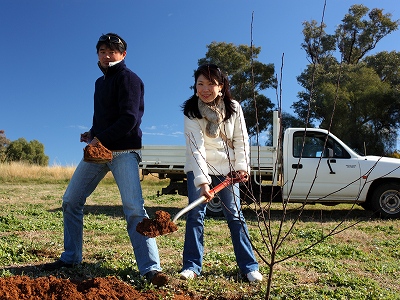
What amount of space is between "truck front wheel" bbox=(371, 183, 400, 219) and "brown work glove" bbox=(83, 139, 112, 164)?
7.72 m

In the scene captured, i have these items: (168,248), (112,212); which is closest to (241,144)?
(168,248)

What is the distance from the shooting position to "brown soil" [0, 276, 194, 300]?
277 cm

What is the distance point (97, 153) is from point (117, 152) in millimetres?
305

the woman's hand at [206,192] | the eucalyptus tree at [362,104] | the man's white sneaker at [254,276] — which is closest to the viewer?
the woman's hand at [206,192]

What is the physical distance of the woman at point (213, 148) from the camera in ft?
12.0

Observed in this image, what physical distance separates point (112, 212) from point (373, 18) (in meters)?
33.0

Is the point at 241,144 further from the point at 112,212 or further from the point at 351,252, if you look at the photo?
the point at 112,212

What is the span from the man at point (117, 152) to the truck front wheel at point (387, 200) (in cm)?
735

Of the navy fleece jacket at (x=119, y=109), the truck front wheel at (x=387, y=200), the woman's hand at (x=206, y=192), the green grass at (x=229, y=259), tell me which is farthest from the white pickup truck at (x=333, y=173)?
A: the woman's hand at (x=206, y=192)

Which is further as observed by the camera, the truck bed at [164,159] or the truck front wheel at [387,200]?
the truck bed at [164,159]

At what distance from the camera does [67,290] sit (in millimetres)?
2832

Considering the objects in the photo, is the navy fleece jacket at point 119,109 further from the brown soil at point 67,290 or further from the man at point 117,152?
the brown soil at point 67,290

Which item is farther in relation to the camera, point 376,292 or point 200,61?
point 200,61

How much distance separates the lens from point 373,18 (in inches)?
1414
